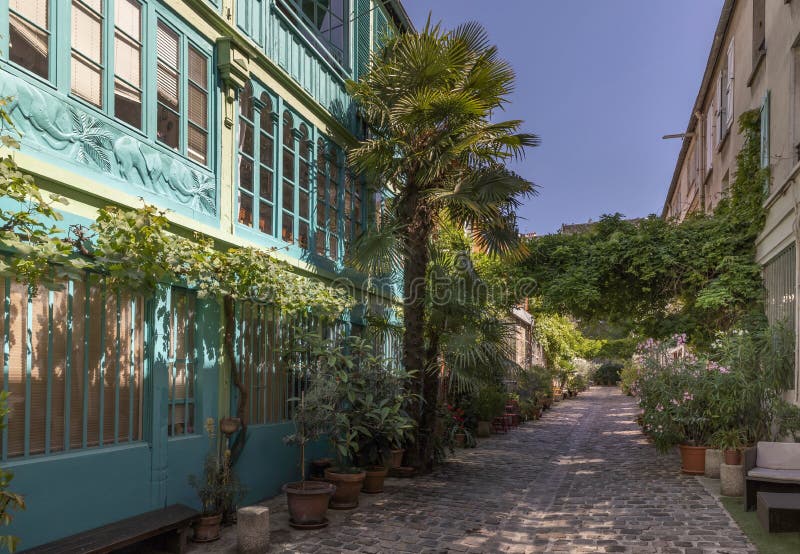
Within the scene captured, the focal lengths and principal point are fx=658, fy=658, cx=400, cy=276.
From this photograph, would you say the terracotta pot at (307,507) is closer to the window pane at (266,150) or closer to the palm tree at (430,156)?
the palm tree at (430,156)

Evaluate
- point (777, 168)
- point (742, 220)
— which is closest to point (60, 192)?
point (777, 168)

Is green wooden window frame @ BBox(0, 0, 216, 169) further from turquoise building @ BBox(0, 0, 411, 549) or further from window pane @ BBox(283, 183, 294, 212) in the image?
window pane @ BBox(283, 183, 294, 212)

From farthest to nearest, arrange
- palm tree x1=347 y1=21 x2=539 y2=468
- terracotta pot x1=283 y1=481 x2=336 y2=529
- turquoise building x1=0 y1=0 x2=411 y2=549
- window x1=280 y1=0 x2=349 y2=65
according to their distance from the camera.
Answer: window x1=280 y1=0 x2=349 y2=65, palm tree x1=347 y1=21 x2=539 y2=468, terracotta pot x1=283 y1=481 x2=336 y2=529, turquoise building x1=0 y1=0 x2=411 y2=549

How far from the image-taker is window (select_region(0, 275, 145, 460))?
5.24 m

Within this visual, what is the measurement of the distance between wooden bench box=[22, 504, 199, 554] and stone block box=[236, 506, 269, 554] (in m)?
0.49

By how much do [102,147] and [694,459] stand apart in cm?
931

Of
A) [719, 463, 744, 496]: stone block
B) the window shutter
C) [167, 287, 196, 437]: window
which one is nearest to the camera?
[167, 287, 196, 437]: window

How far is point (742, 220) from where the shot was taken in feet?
39.5

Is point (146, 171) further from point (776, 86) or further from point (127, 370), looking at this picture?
point (776, 86)

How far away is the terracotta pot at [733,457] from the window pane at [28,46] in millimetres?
8942

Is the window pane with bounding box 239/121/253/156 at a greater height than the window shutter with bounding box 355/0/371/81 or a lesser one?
lesser

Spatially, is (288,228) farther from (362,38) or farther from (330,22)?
(362,38)

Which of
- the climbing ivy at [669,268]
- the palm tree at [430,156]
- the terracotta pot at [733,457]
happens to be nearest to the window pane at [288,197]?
the palm tree at [430,156]

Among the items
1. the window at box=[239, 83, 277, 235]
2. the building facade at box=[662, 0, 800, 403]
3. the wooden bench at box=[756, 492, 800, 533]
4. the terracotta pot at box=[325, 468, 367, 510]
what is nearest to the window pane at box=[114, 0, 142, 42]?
the window at box=[239, 83, 277, 235]
